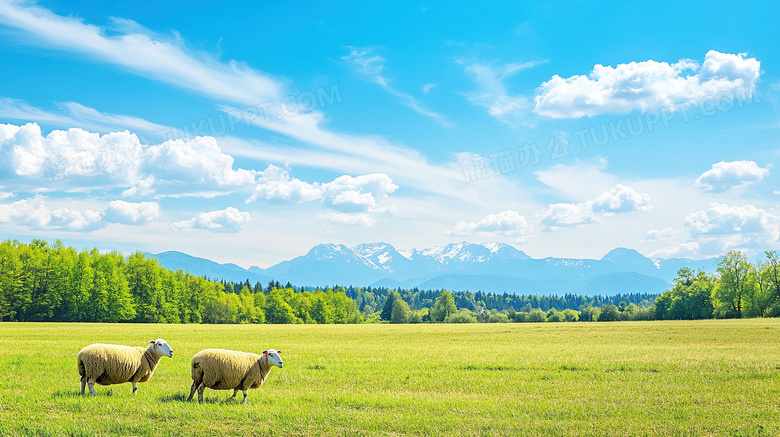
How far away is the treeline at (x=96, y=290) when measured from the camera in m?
89.3

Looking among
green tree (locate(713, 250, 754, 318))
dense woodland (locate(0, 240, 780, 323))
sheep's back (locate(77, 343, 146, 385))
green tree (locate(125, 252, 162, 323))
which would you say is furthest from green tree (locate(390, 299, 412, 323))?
sheep's back (locate(77, 343, 146, 385))

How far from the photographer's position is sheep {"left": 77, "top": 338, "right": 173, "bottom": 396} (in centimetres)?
1487

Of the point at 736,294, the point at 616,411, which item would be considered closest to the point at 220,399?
the point at 616,411

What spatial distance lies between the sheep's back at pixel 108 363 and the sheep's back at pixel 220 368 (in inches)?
102

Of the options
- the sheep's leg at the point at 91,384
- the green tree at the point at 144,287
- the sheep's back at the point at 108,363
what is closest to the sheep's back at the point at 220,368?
the sheep's back at the point at 108,363

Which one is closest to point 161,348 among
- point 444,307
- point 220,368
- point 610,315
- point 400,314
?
point 220,368

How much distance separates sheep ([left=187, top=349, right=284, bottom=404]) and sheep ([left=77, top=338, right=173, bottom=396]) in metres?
1.35

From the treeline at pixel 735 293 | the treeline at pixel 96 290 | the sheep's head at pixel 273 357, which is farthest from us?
the treeline at pixel 735 293

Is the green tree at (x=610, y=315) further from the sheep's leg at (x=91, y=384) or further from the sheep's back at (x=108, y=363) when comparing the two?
the sheep's leg at (x=91, y=384)

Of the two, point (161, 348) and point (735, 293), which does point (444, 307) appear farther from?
point (161, 348)

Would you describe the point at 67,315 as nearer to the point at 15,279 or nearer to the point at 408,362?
the point at 15,279

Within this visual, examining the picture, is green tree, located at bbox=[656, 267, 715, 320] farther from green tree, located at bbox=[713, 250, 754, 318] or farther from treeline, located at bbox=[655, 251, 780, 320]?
green tree, located at bbox=[713, 250, 754, 318]

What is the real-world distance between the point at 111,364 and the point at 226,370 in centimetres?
387

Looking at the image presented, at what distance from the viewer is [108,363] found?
1495 centimetres
